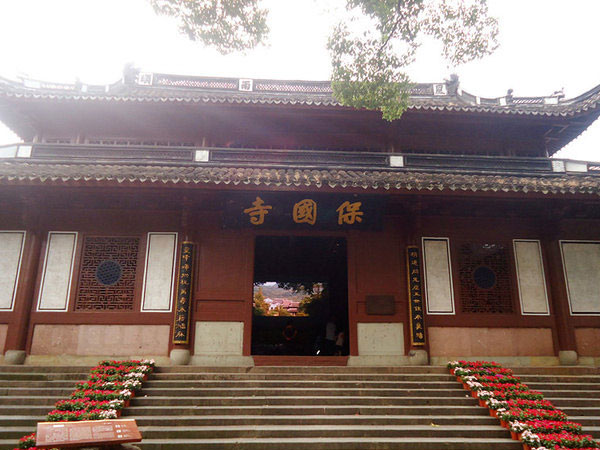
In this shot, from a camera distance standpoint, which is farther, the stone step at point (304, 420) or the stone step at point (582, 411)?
the stone step at point (582, 411)

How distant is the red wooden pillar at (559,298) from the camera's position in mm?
8609

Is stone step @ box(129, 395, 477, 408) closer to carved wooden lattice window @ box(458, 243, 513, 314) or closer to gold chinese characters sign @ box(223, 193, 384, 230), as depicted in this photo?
carved wooden lattice window @ box(458, 243, 513, 314)

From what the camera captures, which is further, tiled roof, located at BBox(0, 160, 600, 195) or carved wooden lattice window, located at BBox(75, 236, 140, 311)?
carved wooden lattice window, located at BBox(75, 236, 140, 311)

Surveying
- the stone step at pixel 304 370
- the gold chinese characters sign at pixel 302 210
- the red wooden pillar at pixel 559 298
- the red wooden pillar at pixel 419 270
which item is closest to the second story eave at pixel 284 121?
the red wooden pillar at pixel 419 270

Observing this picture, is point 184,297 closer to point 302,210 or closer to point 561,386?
point 302,210

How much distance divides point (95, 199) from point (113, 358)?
313 cm

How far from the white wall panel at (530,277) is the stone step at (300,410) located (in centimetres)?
344

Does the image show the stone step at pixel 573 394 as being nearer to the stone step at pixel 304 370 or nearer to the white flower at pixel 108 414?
the stone step at pixel 304 370

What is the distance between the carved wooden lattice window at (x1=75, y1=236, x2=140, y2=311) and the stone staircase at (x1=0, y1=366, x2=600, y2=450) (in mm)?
1480

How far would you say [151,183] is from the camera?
7.72 meters

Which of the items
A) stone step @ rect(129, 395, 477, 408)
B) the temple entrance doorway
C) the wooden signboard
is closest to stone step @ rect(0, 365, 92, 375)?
stone step @ rect(129, 395, 477, 408)

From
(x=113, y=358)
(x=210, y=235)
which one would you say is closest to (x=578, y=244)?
(x=210, y=235)

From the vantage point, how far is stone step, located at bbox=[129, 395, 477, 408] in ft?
21.0

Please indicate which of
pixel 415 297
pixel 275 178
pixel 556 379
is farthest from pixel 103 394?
pixel 556 379
